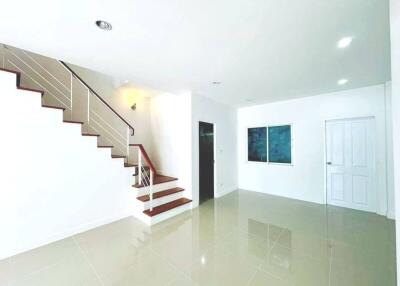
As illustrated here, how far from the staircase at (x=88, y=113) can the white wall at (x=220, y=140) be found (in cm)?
74

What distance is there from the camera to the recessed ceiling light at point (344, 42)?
2029 mm

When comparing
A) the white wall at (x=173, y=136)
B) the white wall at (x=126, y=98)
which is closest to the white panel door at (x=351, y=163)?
the white wall at (x=173, y=136)

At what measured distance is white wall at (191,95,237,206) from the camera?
161 inches

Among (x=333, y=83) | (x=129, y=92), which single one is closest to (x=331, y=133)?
(x=333, y=83)

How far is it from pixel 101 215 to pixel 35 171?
125 cm

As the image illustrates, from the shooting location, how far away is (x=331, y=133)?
13.6 feet

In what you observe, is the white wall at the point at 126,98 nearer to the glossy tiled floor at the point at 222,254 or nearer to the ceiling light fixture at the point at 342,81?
the glossy tiled floor at the point at 222,254

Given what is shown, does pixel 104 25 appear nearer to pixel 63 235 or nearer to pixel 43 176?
pixel 43 176

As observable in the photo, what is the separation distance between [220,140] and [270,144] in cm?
151

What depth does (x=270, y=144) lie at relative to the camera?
5.10 m

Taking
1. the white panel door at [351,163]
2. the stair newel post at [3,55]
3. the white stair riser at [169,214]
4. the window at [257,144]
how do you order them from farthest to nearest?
1. the window at [257,144]
2. the white panel door at [351,163]
3. the white stair riser at [169,214]
4. the stair newel post at [3,55]

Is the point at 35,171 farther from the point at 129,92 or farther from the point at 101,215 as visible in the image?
the point at 129,92

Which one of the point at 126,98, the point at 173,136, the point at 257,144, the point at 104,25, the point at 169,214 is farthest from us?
the point at 257,144

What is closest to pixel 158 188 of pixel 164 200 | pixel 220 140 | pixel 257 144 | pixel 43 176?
pixel 164 200
